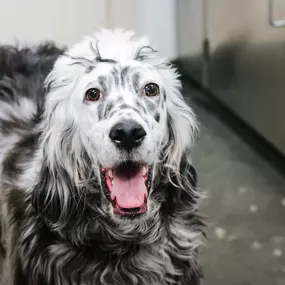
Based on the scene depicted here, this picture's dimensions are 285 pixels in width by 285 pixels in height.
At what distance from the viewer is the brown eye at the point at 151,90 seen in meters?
1.28

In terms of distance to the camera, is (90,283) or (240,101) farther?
(240,101)

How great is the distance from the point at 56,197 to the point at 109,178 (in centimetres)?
13

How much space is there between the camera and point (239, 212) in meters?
2.15

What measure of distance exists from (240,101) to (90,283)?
4.73ft

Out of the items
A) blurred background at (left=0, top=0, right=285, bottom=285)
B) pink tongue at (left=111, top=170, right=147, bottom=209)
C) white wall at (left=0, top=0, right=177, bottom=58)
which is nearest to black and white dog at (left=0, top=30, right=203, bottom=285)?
pink tongue at (left=111, top=170, right=147, bottom=209)

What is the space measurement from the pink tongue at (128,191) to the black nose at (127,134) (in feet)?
0.25

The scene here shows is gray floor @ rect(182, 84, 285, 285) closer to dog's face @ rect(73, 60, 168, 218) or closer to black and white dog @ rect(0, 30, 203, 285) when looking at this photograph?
black and white dog @ rect(0, 30, 203, 285)

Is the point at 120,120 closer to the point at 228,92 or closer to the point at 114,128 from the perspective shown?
the point at 114,128

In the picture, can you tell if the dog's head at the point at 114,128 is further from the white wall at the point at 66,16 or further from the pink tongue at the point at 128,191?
the white wall at the point at 66,16

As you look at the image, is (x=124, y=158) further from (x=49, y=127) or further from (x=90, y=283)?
(x=90, y=283)

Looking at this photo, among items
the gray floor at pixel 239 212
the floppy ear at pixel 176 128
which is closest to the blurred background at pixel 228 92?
the gray floor at pixel 239 212

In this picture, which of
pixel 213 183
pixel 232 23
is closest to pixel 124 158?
pixel 213 183

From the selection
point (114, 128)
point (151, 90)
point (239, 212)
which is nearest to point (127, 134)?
point (114, 128)

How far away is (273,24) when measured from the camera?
221cm
